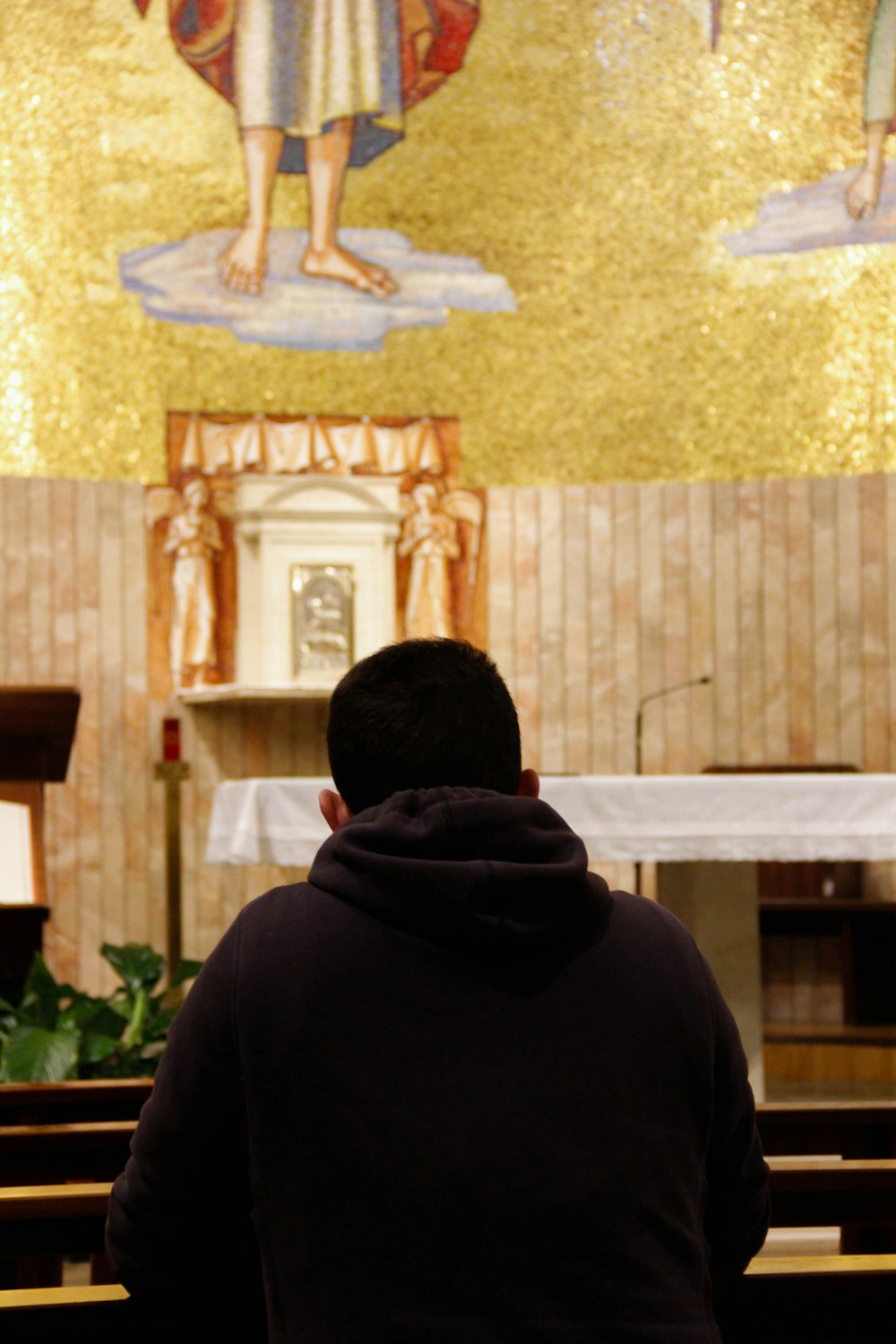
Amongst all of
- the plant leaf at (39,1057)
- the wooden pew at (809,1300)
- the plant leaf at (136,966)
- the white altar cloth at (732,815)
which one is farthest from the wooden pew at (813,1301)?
the plant leaf at (136,966)

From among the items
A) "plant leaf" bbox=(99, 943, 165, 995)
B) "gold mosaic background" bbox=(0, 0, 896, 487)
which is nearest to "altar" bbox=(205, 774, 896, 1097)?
"plant leaf" bbox=(99, 943, 165, 995)

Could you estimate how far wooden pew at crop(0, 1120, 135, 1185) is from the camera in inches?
91.0

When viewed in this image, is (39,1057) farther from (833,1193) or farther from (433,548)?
(433,548)

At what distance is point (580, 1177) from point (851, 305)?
28.8 feet

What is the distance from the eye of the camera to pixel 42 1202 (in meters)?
1.89

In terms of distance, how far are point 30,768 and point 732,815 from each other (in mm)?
2230

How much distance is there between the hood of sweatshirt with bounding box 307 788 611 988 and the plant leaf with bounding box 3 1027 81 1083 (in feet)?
9.44

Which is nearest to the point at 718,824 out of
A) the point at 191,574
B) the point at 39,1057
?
the point at 39,1057

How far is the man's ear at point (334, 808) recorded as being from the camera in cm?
159

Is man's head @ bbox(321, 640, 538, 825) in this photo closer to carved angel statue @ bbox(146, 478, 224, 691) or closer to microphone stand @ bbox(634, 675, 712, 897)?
microphone stand @ bbox(634, 675, 712, 897)

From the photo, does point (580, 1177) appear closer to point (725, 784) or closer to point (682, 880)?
point (725, 784)

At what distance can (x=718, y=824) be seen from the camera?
539 centimetres

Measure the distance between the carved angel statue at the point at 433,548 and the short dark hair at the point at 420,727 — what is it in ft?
25.5

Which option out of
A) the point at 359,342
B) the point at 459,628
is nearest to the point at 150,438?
the point at 359,342
